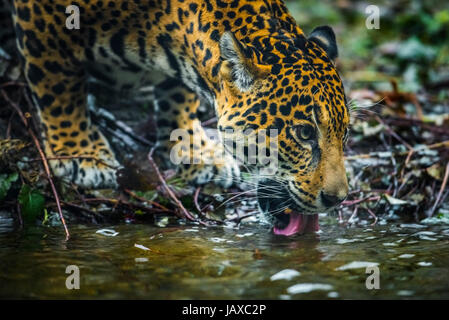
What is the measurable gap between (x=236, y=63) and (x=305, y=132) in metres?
0.59

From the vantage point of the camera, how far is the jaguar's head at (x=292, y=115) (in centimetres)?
358

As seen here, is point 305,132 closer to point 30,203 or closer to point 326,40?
point 326,40

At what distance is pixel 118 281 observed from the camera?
8.70 ft

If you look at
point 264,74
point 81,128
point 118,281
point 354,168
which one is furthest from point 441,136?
point 118,281

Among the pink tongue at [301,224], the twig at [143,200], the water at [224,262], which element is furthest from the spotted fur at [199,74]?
the water at [224,262]

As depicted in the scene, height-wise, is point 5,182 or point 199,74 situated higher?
point 199,74

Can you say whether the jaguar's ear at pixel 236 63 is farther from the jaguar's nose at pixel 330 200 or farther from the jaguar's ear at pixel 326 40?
the jaguar's nose at pixel 330 200

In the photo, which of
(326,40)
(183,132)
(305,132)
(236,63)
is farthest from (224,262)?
(183,132)

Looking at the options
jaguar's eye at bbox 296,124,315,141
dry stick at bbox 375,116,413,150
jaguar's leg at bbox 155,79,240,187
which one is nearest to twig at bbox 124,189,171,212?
jaguar's leg at bbox 155,79,240,187

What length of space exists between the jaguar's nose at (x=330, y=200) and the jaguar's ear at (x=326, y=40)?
1.11 metres

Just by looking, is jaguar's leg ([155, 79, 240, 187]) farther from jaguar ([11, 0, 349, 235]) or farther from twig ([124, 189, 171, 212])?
twig ([124, 189, 171, 212])

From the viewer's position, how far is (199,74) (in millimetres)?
4270

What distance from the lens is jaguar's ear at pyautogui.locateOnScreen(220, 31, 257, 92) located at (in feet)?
12.3

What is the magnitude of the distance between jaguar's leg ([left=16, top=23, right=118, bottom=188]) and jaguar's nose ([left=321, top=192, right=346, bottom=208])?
1.76 metres
